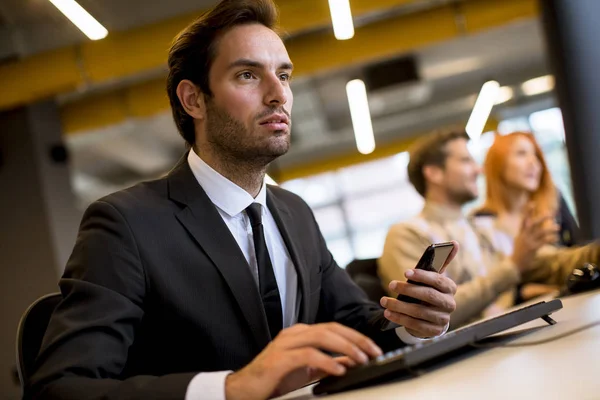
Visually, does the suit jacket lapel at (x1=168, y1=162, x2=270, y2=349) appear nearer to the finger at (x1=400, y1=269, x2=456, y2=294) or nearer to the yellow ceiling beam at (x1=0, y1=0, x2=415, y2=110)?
the finger at (x1=400, y1=269, x2=456, y2=294)

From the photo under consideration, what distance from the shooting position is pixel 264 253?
1523 millimetres

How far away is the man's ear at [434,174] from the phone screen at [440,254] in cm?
248

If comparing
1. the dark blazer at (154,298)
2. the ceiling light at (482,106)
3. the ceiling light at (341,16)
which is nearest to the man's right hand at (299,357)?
the dark blazer at (154,298)

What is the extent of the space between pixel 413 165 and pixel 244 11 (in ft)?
7.62

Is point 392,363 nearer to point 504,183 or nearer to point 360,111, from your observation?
→ point 504,183

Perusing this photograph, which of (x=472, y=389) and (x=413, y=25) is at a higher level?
(x=413, y=25)

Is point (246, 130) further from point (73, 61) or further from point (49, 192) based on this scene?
point (49, 192)

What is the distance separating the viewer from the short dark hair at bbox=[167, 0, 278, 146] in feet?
5.82

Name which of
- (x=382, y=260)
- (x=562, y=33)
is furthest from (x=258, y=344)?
(x=382, y=260)

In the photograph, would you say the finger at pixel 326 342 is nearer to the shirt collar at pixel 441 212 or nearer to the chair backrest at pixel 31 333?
the chair backrest at pixel 31 333

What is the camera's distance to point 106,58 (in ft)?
20.1

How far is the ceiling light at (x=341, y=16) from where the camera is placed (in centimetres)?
528

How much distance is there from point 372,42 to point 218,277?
6.31m

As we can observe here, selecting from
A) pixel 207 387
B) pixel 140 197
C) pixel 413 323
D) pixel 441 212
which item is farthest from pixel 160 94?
pixel 207 387
